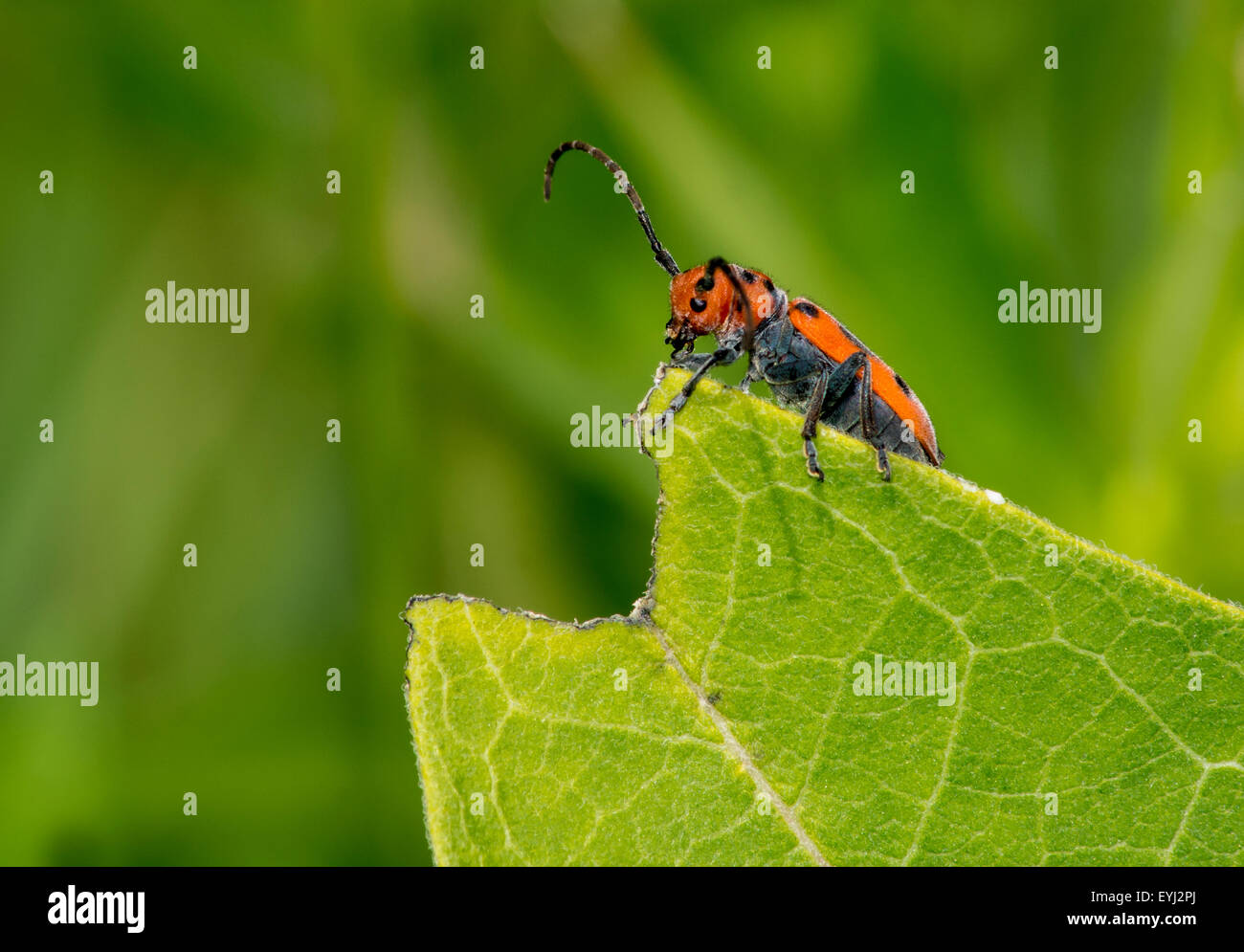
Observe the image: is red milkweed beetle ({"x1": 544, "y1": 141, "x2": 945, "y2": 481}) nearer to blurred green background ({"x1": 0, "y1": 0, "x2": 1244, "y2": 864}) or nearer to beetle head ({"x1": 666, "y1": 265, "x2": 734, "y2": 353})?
beetle head ({"x1": 666, "y1": 265, "x2": 734, "y2": 353})

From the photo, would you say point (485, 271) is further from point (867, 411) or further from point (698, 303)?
point (867, 411)

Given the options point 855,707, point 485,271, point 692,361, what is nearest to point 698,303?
point 692,361

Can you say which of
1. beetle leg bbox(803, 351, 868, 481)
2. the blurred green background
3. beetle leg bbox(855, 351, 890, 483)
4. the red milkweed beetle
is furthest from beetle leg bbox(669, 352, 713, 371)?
the blurred green background

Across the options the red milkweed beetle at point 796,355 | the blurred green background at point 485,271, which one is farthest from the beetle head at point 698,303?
the blurred green background at point 485,271

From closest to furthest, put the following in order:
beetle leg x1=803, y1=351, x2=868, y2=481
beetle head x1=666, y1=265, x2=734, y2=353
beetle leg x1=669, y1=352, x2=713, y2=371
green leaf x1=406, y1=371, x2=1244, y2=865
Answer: green leaf x1=406, y1=371, x2=1244, y2=865 → beetle leg x1=803, y1=351, x2=868, y2=481 → beetle leg x1=669, y1=352, x2=713, y2=371 → beetle head x1=666, y1=265, x2=734, y2=353

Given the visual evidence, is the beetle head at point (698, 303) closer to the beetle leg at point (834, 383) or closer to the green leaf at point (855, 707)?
the beetle leg at point (834, 383)

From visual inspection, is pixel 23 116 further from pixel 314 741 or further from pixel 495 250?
pixel 314 741
